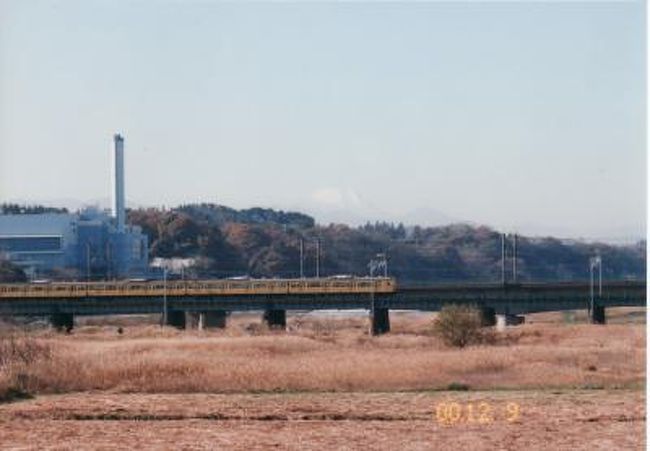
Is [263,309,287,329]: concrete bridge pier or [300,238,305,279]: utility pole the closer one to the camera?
[263,309,287,329]: concrete bridge pier

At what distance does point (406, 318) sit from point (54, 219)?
13754mm

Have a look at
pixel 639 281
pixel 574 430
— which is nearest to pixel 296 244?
pixel 639 281

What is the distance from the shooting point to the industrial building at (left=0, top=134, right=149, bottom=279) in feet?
111

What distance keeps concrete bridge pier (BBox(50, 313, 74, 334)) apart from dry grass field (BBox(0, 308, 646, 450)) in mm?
9699

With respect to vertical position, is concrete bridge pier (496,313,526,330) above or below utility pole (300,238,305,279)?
below

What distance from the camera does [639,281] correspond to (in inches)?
1574

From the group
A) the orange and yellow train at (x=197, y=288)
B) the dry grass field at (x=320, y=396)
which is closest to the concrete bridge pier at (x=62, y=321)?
the orange and yellow train at (x=197, y=288)

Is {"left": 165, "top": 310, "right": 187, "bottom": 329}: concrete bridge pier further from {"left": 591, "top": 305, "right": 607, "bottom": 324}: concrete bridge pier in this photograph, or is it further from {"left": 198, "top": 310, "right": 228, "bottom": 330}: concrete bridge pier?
{"left": 591, "top": 305, "right": 607, "bottom": 324}: concrete bridge pier

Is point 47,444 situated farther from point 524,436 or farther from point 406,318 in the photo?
point 406,318

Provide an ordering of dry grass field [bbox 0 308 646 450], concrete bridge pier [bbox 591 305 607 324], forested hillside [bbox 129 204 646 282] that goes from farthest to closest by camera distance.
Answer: forested hillside [bbox 129 204 646 282] < concrete bridge pier [bbox 591 305 607 324] < dry grass field [bbox 0 308 646 450]

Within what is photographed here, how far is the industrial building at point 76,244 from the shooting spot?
111ft

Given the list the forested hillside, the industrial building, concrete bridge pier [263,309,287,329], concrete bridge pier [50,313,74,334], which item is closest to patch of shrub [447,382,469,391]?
the industrial building

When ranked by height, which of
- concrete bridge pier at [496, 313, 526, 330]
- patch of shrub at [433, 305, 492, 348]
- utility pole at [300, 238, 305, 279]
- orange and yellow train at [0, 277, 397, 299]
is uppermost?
utility pole at [300, 238, 305, 279]

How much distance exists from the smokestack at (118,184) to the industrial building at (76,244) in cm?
10
